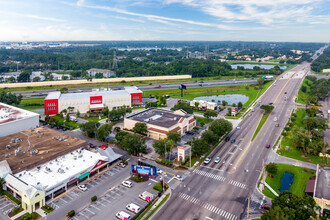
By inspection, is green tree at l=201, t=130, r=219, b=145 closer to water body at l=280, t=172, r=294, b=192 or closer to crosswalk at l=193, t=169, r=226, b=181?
crosswalk at l=193, t=169, r=226, b=181

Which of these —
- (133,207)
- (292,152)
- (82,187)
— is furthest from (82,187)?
(292,152)

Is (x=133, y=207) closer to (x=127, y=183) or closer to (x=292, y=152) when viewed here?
(x=127, y=183)

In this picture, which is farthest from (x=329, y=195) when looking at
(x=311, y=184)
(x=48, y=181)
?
(x=48, y=181)

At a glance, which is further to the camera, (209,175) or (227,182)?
(209,175)

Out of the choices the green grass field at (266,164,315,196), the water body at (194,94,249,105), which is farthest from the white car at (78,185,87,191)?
the water body at (194,94,249,105)

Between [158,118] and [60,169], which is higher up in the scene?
[158,118]

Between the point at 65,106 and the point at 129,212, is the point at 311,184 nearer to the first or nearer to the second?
the point at 129,212

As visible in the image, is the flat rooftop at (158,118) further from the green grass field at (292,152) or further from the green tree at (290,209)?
the green tree at (290,209)
